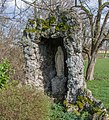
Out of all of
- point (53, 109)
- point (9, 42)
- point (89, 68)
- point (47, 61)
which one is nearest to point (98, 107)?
point (53, 109)

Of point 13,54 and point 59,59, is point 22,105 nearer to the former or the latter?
point 59,59

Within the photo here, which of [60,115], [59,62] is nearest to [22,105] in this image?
[60,115]

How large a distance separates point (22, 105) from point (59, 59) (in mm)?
4090

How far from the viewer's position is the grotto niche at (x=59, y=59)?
880 cm

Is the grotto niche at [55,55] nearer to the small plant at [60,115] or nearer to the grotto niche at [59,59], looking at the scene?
the grotto niche at [59,59]

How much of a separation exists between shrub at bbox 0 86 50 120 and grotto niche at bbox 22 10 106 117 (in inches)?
90.6

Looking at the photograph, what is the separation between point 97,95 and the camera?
12289mm

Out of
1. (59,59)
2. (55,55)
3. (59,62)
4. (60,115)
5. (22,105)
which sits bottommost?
(60,115)

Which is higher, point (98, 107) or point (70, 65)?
point (70, 65)

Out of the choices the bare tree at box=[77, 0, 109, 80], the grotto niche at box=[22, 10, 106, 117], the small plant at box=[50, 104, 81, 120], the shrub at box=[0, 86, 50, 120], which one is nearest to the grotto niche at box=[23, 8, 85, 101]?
the grotto niche at box=[22, 10, 106, 117]

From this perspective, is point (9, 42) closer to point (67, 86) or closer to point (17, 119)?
point (67, 86)

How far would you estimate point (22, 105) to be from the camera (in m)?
5.93

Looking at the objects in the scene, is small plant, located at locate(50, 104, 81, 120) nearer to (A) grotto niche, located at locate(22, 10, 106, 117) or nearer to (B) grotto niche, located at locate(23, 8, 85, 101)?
(A) grotto niche, located at locate(22, 10, 106, 117)

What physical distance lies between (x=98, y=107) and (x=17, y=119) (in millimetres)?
3132
